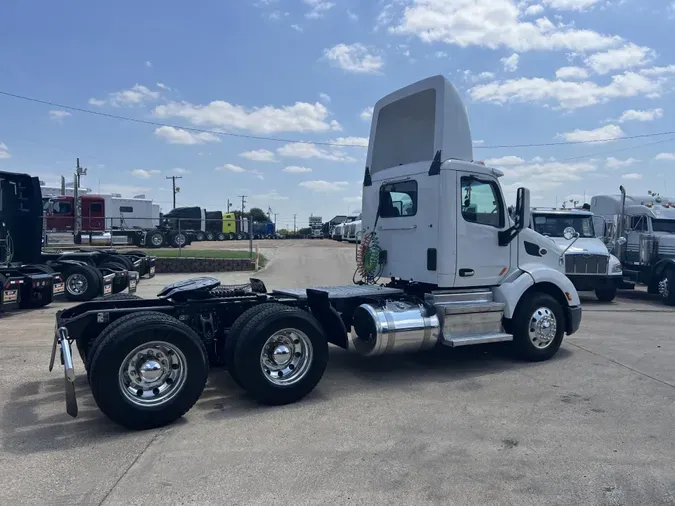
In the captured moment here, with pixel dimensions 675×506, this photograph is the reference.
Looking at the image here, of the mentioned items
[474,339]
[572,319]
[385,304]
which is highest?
[385,304]

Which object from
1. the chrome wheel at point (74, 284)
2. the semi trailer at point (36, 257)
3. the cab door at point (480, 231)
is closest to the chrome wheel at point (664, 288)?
the cab door at point (480, 231)

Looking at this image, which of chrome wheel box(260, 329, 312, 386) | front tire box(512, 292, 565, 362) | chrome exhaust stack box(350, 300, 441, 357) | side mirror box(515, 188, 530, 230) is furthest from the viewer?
front tire box(512, 292, 565, 362)

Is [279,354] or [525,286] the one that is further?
[525,286]

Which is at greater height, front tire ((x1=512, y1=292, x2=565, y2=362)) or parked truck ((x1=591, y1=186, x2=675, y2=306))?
parked truck ((x1=591, y1=186, x2=675, y2=306))

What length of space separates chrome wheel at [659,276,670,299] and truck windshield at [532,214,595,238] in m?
2.24

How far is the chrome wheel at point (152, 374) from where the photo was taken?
4758 millimetres

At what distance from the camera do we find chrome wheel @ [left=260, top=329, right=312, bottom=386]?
5.48 meters

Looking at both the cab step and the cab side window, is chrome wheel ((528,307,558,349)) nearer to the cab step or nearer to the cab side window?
the cab step

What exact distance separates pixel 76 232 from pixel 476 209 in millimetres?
21176

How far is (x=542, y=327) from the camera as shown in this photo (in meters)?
7.36

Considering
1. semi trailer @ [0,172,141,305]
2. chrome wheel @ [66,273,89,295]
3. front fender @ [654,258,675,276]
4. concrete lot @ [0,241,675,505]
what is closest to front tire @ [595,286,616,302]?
front fender @ [654,258,675,276]

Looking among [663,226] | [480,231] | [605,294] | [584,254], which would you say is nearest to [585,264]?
[584,254]

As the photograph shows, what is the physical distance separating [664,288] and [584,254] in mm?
2804

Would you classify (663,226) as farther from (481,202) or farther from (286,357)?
(286,357)
